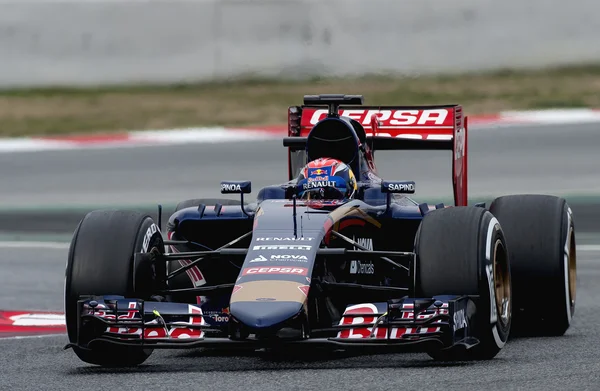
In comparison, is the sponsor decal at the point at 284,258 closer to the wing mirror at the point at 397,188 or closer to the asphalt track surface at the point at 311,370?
the asphalt track surface at the point at 311,370

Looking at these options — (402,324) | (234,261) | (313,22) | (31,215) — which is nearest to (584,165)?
(313,22)

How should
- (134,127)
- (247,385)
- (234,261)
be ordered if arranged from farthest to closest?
(134,127) < (234,261) < (247,385)

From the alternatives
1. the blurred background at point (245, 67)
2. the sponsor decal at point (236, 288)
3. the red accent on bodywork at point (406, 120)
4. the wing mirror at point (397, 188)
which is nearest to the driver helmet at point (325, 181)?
the wing mirror at point (397, 188)

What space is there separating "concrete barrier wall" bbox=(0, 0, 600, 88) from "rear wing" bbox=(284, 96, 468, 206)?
660cm

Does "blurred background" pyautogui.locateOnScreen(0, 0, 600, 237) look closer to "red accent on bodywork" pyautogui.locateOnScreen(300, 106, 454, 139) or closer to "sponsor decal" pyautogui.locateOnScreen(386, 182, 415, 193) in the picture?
"red accent on bodywork" pyautogui.locateOnScreen(300, 106, 454, 139)

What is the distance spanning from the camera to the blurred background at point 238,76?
15406mm

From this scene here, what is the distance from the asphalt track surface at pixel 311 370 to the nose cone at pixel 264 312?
0.92 feet

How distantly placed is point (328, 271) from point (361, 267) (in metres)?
0.44

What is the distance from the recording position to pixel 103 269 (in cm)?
779

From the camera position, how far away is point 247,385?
6.80 m

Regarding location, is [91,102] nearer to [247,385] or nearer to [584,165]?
[584,165]

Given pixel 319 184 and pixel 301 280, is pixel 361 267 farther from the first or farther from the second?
pixel 301 280

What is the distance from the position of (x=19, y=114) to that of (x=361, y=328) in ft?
39.8

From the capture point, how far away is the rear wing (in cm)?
1059
